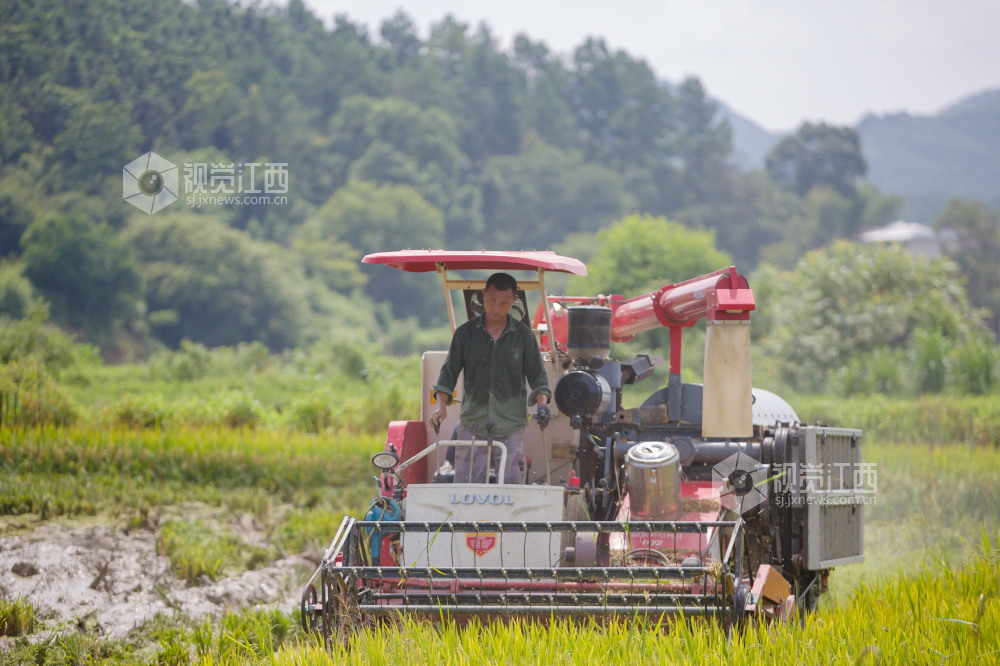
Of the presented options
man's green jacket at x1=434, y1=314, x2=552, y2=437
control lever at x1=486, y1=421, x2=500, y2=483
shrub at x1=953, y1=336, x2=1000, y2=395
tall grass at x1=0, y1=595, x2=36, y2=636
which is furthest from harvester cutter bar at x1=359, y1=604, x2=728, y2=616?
shrub at x1=953, y1=336, x2=1000, y2=395

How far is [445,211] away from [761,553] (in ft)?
228

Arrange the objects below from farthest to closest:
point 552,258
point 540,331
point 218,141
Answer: point 218,141
point 540,331
point 552,258

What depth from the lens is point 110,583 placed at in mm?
8844

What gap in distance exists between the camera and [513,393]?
21.7 ft

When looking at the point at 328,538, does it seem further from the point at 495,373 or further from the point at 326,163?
the point at 326,163

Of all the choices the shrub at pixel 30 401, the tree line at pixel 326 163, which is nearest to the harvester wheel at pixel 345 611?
the shrub at pixel 30 401

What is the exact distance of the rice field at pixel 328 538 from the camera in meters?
4.81

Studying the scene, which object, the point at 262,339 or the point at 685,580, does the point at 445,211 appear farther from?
the point at 685,580

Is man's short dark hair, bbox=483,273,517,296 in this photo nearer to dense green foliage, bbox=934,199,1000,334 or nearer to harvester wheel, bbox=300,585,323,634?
harvester wheel, bbox=300,585,323,634

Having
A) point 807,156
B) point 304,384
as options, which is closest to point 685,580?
point 304,384

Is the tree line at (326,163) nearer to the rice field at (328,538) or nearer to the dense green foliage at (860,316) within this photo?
the dense green foliage at (860,316)

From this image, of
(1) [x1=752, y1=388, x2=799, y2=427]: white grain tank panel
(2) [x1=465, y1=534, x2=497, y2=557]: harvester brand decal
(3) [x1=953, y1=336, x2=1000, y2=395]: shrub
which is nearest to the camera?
(2) [x1=465, y1=534, x2=497, y2=557]: harvester brand decal

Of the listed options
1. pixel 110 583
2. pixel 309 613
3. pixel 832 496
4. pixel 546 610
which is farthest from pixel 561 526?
pixel 110 583

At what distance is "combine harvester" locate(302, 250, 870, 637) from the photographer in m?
5.45
